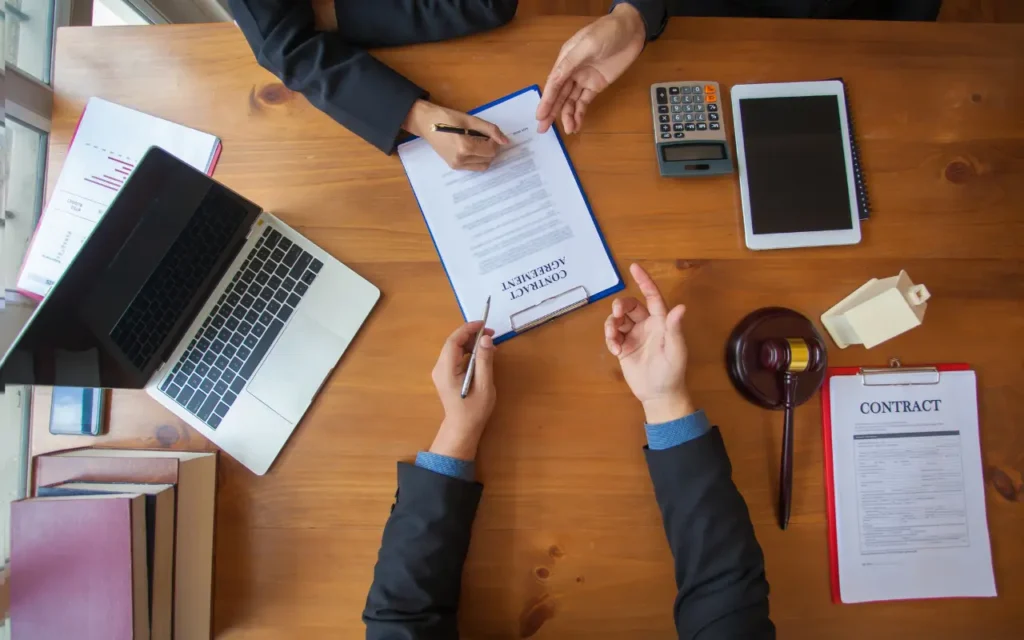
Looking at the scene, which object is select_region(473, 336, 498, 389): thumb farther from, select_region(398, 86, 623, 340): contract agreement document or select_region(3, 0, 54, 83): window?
select_region(3, 0, 54, 83): window

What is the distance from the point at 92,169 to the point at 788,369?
0.95 m

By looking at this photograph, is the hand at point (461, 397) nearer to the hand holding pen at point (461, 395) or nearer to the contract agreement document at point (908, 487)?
the hand holding pen at point (461, 395)

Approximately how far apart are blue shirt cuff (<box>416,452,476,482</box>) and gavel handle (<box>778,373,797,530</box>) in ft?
1.29

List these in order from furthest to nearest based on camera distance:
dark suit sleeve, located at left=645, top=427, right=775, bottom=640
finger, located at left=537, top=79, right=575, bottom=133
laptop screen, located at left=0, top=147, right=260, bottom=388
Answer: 1. finger, located at left=537, top=79, right=575, bottom=133
2. dark suit sleeve, located at left=645, top=427, right=775, bottom=640
3. laptop screen, located at left=0, top=147, right=260, bottom=388

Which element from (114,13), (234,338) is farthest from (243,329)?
(114,13)

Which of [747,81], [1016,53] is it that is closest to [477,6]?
[747,81]

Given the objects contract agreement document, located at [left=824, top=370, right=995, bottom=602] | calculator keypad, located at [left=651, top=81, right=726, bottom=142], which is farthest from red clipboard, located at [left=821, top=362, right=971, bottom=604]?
calculator keypad, located at [left=651, top=81, right=726, bottom=142]

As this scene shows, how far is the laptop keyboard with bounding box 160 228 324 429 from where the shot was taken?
2.41 ft

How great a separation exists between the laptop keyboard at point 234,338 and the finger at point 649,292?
16.3 inches

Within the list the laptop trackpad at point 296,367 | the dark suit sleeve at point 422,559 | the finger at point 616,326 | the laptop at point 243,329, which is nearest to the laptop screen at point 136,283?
the laptop at point 243,329

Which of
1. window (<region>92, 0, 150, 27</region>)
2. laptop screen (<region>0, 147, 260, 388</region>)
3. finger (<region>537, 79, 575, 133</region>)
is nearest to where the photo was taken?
laptop screen (<region>0, 147, 260, 388</region>)

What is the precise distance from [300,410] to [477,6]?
0.58 metres

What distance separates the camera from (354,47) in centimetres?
77

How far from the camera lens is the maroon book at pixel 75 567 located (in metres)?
0.57
